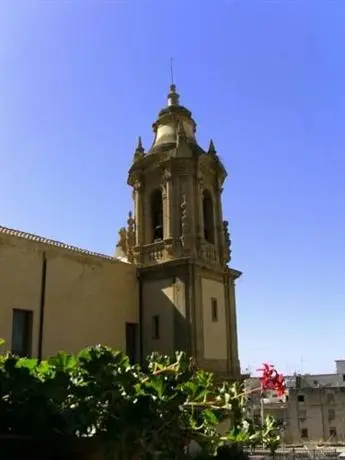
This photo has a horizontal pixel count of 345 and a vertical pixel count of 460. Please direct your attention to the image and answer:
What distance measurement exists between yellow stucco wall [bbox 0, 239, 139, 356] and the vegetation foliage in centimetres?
1100

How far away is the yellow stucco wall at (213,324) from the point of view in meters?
20.5

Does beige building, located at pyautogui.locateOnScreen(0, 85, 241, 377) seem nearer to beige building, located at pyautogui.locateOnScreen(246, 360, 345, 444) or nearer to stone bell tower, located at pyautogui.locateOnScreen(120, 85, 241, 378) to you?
stone bell tower, located at pyautogui.locateOnScreen(120, 85, 241, 378)

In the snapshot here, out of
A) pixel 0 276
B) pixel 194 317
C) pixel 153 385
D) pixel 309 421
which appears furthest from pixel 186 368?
pixel 309 421

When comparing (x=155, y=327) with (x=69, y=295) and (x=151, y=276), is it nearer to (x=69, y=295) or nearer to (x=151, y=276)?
(x=151, y=276)

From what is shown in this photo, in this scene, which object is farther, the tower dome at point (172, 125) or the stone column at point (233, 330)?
the tower dome at point (172, 125)

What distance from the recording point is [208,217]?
23438 millimetres

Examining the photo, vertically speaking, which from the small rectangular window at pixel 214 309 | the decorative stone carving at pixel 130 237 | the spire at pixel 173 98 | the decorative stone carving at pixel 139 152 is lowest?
the small rectangular window at pixel 214 309

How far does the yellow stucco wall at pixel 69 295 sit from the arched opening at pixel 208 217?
370 cm

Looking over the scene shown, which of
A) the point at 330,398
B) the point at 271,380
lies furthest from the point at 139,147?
the point at 330,398

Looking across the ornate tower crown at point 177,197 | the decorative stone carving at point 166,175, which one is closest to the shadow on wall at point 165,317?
the ornate tower crown at point 177,197

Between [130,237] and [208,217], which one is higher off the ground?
[208,217]

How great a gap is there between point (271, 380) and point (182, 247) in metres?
15.0

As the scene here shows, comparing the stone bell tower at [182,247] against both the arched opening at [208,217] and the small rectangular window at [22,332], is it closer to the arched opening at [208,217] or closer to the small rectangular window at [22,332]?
the arched opening at [208,217]

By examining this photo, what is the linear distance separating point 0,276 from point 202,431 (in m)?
11.4
